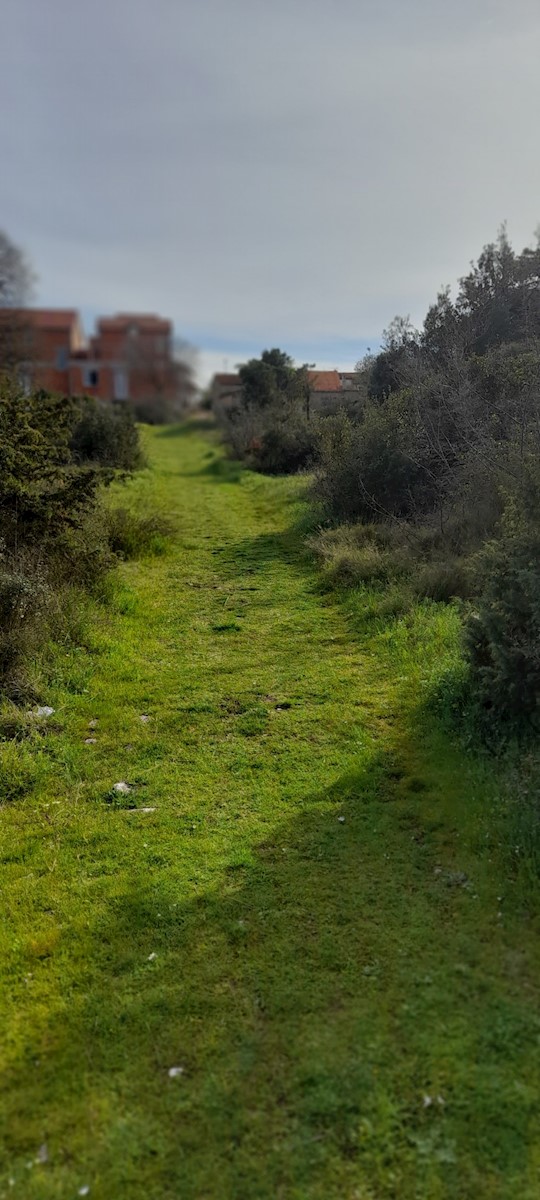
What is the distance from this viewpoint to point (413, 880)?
3014 millimetres

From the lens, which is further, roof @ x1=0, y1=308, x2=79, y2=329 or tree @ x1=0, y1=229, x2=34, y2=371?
tree @ x1=0, y1=229, x2=34, y2=371

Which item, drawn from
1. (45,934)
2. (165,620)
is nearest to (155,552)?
(165,620)

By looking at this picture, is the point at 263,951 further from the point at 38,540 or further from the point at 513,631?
the point at 38,540

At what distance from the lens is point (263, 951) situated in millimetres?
2715

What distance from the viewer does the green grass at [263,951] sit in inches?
78.6

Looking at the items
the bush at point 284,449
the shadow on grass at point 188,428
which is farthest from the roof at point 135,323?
the shadow on grass at point 188,428

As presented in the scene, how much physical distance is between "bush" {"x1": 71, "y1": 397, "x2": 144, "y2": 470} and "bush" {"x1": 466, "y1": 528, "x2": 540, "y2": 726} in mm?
11388

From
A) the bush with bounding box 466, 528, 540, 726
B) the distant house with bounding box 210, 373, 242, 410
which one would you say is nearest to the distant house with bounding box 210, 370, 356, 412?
the distant house with bounding box 210, 373, 242, 410

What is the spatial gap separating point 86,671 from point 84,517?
9.95ft

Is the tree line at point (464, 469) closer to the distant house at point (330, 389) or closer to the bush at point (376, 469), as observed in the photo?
the bush at point (376, 469)

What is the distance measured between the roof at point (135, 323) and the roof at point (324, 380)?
5.50 meters

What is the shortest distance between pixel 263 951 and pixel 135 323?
5.57 metres

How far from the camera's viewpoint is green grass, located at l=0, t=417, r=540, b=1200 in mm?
1996

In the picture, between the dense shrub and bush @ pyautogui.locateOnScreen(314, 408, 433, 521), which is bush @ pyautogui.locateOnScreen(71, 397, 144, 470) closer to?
the dense shrub
